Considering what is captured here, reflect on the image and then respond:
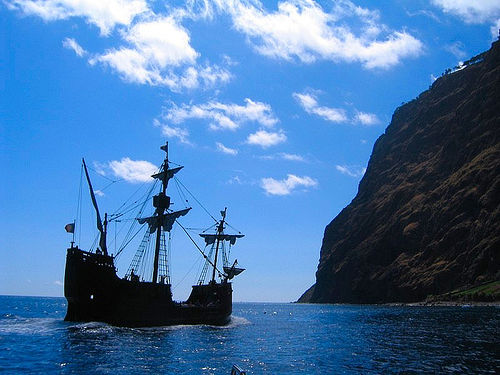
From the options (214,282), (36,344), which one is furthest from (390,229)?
(36,344)

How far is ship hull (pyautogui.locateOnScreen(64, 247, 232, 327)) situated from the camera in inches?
2020

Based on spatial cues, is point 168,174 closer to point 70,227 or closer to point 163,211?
point 163,211

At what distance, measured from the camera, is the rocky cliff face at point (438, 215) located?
136500 mm

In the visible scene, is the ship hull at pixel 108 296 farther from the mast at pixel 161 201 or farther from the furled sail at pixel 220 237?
the furled sail at pixel 220 237

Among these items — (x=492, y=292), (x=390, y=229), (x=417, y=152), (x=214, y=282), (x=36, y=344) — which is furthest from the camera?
(x=417, y=152)

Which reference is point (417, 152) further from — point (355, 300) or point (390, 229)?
point (355, 300)

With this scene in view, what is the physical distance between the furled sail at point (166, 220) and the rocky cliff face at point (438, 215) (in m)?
95.5

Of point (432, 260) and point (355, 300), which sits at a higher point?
point (432, 260)

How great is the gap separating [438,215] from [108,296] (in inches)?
4942

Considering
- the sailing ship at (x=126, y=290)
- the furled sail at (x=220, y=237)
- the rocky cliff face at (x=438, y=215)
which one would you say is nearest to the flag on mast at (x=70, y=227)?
the sailing ship at (x=126, y=290)

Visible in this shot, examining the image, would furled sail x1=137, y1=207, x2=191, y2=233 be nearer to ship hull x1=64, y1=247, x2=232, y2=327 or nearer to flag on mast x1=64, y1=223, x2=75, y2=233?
ship hull x1=64, y1=247, x2=232, y2=327

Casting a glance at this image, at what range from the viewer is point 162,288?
56.8m

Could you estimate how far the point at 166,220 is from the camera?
2514 inches

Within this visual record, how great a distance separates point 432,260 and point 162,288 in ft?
371
